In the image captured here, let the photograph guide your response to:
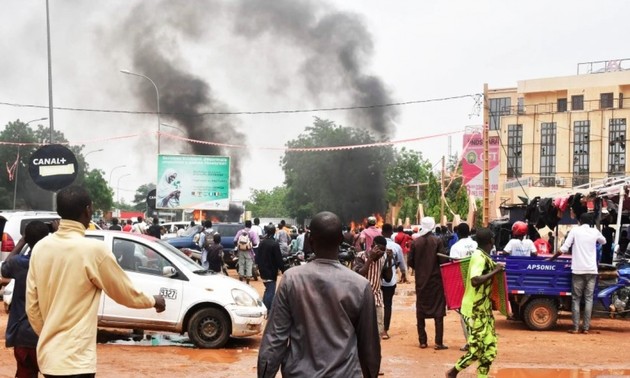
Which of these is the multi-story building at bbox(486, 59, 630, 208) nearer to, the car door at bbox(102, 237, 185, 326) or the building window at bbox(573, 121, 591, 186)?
the building window at bbox(573, 121, 591, 186)

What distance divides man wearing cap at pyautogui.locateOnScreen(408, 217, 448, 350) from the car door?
3097 millimetres

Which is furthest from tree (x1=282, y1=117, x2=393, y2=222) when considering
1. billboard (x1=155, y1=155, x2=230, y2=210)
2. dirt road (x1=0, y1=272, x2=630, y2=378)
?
dirt road (x1=0, y1=272, x2=630, y2=378)

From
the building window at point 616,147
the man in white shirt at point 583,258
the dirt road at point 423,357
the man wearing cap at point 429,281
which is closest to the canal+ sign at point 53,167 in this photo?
the dirt road at point 423,357

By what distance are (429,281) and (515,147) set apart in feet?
232

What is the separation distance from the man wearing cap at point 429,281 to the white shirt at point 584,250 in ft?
8.11

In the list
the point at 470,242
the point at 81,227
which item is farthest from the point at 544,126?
the point at 81,227

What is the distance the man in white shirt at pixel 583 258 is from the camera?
42.7 ft

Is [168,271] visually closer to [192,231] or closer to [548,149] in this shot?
[192,231]

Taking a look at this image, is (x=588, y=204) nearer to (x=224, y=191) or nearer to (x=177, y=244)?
(x=177, y=244)

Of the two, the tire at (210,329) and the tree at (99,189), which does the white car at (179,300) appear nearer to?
the tire at (210,329)

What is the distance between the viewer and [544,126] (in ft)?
253

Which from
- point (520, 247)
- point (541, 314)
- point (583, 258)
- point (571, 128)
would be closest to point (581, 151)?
point (571, 128)

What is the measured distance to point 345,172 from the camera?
52.9 metres

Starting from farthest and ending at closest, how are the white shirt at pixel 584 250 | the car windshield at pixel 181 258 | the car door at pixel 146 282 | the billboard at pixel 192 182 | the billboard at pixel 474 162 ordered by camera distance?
the billboard at pixel 474 162
the billboard at pixel 192 182
the white shirt at pixel 584 250
the car windshield at pixel 181 258
the car door at pixel 146 282
